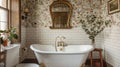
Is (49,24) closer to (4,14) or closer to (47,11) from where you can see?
(47,11)

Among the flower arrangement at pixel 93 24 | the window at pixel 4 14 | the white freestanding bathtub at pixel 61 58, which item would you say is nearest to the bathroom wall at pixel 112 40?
the flower arrangement at pixel 93 24

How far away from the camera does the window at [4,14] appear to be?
Answer: 396 centimetres

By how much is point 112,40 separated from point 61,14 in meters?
1.82

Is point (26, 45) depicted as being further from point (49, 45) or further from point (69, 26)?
point (69, 26)

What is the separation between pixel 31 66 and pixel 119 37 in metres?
2.22

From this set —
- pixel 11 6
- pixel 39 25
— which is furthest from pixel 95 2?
pixel 11 6

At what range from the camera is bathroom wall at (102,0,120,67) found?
3.99m

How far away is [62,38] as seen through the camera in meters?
5.31

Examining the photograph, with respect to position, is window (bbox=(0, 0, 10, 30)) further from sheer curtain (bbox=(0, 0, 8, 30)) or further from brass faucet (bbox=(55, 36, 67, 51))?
brass faucet (bbox=(55, 36, 67, 51))

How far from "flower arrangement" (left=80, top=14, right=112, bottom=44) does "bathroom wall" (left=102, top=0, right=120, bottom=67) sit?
0.21 metres

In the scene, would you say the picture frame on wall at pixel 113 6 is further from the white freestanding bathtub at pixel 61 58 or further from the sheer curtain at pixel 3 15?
the sheer curtain at pixel 3 15

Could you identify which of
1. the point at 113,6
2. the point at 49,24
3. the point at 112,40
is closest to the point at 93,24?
the point at 112,40

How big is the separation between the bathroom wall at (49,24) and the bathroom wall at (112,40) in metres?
0.37

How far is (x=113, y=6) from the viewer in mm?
4180
